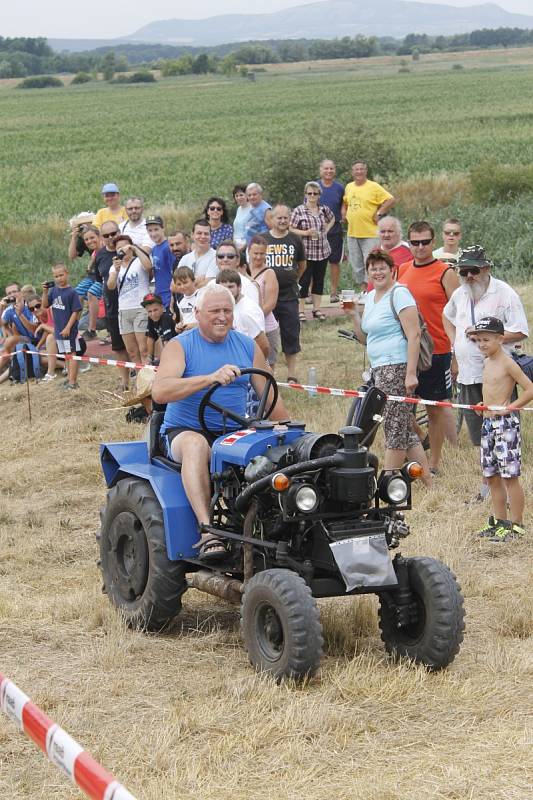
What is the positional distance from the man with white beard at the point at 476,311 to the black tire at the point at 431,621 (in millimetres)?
2910

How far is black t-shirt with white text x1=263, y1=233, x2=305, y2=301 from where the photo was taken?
1226 centimetres

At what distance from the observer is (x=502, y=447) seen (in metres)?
7.75

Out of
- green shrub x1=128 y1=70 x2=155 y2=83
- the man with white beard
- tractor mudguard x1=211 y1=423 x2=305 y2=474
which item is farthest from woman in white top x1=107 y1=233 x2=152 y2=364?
green shrub x1=128 y1=70 x2=155 y2=83

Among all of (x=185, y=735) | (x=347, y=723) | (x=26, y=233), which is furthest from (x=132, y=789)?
(x=26, y=233)

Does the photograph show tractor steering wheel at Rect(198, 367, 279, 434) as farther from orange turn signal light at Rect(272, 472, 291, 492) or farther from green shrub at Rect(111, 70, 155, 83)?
green shrub at Rect(111, 70, 155, 83)

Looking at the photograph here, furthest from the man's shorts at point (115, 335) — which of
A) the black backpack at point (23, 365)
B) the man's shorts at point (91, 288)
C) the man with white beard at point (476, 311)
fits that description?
the man with white beard at point (476, 311)

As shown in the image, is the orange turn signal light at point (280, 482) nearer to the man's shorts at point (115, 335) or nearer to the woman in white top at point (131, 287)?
the woman in white top at point (131, 287)

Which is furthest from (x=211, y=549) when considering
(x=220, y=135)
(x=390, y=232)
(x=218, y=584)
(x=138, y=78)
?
(x=138, y=78)

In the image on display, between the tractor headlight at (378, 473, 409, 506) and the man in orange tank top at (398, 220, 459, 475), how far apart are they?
352cm

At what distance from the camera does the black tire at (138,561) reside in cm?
616

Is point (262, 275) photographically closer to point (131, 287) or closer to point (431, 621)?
point (131, 287)

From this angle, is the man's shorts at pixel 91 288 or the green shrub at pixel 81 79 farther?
the green shrub at pixel 81 79

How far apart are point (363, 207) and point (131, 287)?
159 inches

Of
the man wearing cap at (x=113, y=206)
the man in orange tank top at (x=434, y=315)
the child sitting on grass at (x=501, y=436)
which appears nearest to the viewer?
the child sitting on grass at (x=501, y=436)
